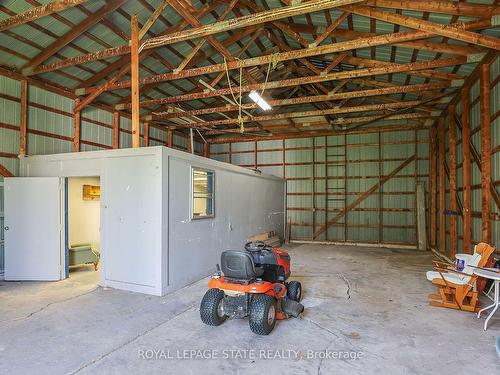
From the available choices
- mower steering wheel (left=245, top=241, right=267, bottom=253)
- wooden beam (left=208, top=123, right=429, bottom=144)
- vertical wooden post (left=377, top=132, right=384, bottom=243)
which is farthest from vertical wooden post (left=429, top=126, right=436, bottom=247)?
mower steering wheel (left=245, top=241, right=267, bottom=253)

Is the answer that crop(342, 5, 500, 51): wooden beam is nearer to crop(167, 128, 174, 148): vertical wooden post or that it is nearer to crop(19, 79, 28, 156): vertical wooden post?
crop(19, 79, 28, 156): vertical wooden post

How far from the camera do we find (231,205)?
7.77 meters

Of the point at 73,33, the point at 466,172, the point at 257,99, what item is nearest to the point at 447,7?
the point at 466,172

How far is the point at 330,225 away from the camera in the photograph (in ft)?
38.3

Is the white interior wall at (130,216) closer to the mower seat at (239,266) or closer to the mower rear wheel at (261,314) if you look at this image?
the mower seat at (239,266)

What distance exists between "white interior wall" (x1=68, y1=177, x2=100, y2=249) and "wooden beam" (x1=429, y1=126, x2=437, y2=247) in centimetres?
1000

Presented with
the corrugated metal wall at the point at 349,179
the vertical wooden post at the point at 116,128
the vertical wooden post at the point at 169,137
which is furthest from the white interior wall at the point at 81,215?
the corrugated metal wall at the point at 349,179

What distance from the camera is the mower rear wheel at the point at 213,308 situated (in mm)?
3725

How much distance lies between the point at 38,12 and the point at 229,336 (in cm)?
548

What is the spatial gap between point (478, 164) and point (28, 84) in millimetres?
9873

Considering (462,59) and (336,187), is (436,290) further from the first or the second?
(336,187)

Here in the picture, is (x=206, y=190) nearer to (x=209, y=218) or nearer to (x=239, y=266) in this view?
(x=209, y=218)

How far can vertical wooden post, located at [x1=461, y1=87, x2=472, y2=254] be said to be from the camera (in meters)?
6.95

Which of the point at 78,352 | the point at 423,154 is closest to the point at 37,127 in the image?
the point at 78,352
